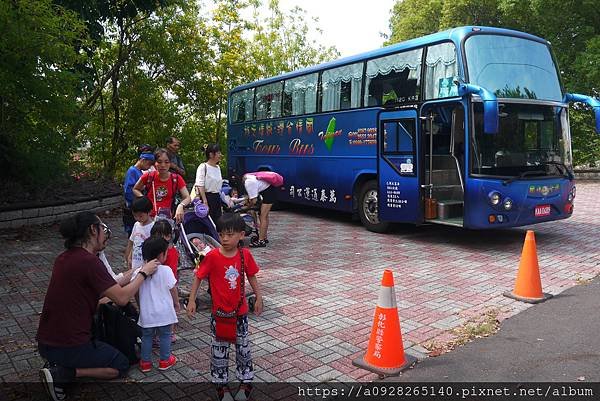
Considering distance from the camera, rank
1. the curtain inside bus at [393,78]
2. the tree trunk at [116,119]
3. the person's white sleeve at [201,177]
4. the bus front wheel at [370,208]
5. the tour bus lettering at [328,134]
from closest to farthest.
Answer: the person's white sleeve at [201,177]
the curtain inside bus at [393,78]
the bus front wheel at [370,208]
the tour bus lettering at [328,134]
the tree trunk at [116,119]

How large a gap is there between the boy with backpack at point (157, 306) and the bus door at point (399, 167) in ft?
19.5

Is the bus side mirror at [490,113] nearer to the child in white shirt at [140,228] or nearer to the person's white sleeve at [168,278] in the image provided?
the child in white shirt at [140,228]

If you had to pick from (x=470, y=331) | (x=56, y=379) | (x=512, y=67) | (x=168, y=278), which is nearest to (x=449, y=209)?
(x=512, y=67)

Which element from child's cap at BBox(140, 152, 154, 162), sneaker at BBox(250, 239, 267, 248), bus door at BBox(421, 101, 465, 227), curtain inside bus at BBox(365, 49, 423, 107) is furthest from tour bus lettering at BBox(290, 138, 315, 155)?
child's cap at BBox(140, 152, 154, 162)

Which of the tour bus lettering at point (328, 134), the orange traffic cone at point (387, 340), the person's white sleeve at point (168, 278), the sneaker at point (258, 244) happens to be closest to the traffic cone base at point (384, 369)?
the orange traffic cone at point (387, 340)

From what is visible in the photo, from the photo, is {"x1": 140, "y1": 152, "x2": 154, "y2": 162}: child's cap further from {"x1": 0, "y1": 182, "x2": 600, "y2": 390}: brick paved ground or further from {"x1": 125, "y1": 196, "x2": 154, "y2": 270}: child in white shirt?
{"x1": 125, "y1": 196, "x2": 154, "y2": 270}: child in white shirt

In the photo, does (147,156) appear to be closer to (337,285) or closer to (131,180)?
(131,180)

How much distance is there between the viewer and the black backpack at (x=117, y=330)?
4.19 metres

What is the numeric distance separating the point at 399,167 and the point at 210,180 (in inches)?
143

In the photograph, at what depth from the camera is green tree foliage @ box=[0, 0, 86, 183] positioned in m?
8.66

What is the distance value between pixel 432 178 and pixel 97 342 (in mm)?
6994

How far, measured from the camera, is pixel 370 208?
1078 centimetres

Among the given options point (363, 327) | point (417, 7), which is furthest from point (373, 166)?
point (417, 7)

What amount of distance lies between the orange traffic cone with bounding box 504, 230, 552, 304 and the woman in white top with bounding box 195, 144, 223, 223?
4285 millimetres
